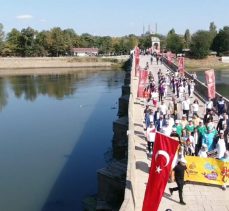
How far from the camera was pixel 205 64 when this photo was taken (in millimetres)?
99625

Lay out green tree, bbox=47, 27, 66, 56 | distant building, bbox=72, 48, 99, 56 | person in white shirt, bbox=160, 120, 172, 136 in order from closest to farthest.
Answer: person in white shirt, bbox=160, 120, 172, 136, green tree, bbox=47, 27, 66, 56, distant building, bbox=72, 48, 99, 56

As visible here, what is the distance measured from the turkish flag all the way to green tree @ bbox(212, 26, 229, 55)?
98.9m

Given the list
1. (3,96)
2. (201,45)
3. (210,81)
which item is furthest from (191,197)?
(201,45)

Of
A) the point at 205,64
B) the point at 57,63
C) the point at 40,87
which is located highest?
the point at 205,64

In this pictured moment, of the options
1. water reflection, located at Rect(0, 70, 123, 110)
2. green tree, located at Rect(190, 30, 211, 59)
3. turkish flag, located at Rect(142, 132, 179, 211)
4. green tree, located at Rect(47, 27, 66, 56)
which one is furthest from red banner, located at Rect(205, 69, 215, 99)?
green tree, located at Rect(47, 27, 66, 56)

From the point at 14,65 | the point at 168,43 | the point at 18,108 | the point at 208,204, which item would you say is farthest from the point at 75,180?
the point at 168,43

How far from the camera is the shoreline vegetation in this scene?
338ft

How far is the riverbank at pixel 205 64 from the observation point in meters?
97.4

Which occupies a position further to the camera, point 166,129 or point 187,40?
point 187,40

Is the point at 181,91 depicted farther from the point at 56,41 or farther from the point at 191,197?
the point at 56,41

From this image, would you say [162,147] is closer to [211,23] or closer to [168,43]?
[168,43]

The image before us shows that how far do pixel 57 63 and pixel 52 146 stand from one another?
7952 cm

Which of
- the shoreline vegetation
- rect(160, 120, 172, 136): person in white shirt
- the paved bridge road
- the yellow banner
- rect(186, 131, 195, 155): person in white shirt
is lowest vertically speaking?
the shoreline vegetation

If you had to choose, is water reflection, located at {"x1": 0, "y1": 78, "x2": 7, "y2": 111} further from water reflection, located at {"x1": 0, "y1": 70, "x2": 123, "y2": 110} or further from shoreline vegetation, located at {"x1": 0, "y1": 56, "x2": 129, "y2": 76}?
shoreline vegetation, located at {"x1": 0, "y1": 56, "x2": 129, "y2": 76}
